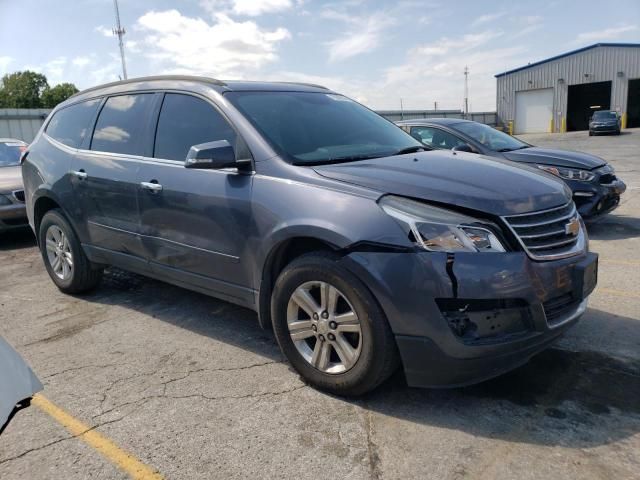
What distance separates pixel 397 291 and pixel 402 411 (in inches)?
28.0

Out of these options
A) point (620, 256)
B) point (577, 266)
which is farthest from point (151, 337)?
point (620, 256)

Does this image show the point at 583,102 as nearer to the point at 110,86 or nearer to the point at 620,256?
the point at 620,256

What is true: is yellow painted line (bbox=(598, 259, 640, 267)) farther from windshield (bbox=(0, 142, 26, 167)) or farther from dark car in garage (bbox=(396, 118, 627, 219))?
windshield (bbox=(0, 142, 26, 167))

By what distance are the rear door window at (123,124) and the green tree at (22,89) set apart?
90179 mm

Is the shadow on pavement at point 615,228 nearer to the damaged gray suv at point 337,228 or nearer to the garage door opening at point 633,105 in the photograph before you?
the damaged gray suv at point 337,228

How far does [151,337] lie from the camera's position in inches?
159

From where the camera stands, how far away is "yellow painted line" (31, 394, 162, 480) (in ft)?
8.02

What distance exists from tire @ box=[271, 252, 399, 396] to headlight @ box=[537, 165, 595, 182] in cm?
492

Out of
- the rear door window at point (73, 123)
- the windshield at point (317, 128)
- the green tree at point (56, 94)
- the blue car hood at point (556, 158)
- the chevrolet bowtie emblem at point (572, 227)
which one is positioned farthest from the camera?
the green tree at point (56, 94)

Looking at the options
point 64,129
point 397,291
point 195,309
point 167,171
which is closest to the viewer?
point 397,291

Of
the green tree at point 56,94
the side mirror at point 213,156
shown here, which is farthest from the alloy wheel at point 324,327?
the green tree at point 56,94

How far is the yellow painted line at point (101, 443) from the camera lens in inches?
96.2

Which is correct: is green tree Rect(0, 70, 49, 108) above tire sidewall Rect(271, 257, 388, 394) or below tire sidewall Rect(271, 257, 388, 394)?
above

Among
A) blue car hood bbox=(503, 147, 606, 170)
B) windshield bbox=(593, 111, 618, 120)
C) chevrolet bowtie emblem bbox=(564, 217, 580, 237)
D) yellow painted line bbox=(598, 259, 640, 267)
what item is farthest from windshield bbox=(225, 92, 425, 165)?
windshield bbox=(593, 111, 618, 120)
